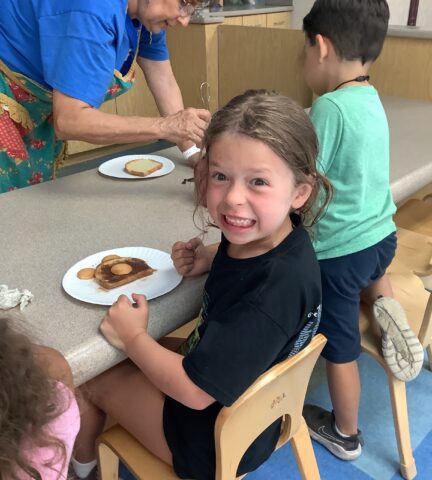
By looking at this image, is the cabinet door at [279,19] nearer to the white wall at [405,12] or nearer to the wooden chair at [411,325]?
the white wall at [405,12]

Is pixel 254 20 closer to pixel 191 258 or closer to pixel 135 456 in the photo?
pixel 191 258

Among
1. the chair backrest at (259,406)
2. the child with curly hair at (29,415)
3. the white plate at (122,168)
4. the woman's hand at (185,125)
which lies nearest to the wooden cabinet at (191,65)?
the white plate at (122,168)

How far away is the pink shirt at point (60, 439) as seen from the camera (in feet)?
1.93

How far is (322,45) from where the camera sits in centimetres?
119

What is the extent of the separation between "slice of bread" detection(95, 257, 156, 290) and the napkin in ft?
0.40

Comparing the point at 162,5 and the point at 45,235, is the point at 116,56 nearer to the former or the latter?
the point at 162,5

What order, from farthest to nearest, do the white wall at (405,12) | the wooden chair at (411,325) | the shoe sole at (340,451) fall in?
the white wall at (405,12)
the shoe sole at (340,451)
the wooden chair at (411,325)

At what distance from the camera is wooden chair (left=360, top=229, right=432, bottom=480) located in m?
1.33

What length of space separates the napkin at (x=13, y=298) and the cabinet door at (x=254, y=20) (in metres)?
3.64

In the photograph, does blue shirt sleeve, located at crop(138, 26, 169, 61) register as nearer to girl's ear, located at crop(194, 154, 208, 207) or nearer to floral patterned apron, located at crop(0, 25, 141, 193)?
floral patterned apron, located at crop(0, 25, 141, 193)

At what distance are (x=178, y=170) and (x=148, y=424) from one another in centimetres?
75

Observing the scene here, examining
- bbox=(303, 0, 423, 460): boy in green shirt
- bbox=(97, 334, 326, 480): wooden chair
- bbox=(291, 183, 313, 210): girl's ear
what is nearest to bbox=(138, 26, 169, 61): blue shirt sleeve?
bbox=(303, 0, 423, 460): boy in green shirt

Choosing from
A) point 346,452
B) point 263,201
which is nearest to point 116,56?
point 263,201

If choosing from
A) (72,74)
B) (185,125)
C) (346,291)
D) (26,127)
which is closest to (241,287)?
(346,291)
